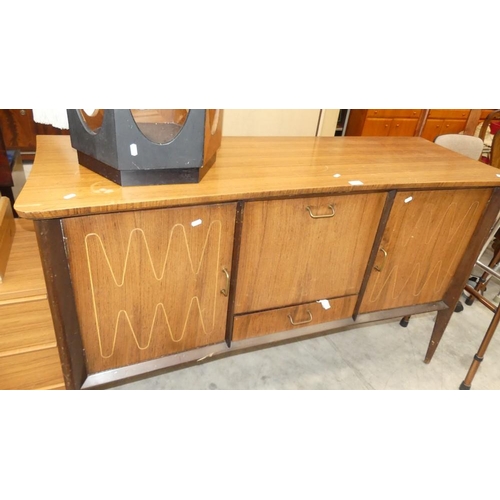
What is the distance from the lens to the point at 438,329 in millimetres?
1701

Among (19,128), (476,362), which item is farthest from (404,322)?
(19,128)

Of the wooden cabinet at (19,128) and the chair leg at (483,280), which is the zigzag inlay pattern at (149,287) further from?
the wooden cabinet at (19,128)

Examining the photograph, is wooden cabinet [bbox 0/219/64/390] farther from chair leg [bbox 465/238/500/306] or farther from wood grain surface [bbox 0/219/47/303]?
chair leg [bbox 465/238/500/306]

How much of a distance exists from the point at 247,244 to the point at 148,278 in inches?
11.1

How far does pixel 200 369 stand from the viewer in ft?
5.46

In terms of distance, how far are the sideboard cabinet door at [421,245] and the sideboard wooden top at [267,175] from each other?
7cm

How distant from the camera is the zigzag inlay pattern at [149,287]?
96 centimetres

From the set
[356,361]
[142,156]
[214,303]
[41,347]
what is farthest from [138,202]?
[356,361]

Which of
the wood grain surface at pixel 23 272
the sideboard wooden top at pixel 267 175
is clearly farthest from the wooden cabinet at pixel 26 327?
the sideboard wooden top at pixel 267 175

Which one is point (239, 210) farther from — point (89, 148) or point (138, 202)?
point (89, 148)

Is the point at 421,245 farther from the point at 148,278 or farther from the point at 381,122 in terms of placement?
the point at 381,122

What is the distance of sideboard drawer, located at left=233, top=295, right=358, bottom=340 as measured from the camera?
126 centimetres

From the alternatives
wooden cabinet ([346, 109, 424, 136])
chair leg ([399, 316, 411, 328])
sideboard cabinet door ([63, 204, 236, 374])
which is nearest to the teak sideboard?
sideboard cabinet door ([63, 204, 236, 374])
